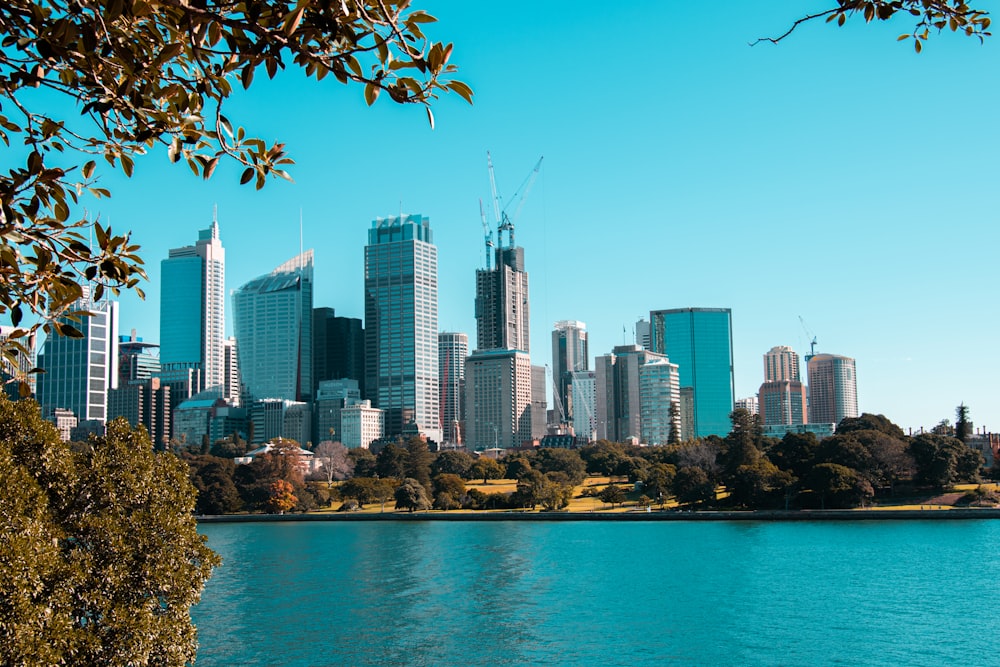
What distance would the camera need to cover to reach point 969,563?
231 feet

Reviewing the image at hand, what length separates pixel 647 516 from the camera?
116438 mm

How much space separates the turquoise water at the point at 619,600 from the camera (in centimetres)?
4400

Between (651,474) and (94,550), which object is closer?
(94,550)

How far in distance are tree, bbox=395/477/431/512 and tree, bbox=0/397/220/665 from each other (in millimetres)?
103361

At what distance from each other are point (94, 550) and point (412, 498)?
107768 millimetres

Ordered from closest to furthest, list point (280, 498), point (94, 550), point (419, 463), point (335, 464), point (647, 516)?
point (94, 550), point (647, 516), point (280, 498), point (419, 463), point (335, 464)

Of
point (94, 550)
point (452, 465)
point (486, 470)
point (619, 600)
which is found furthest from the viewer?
point (452, 465)

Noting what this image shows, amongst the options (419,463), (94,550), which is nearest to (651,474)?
(419,463)

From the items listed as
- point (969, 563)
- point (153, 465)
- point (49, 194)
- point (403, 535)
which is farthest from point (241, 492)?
point (49, 194)

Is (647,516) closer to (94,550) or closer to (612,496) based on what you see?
(612,496)

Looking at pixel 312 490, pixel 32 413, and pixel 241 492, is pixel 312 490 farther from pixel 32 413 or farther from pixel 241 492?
pixel 32 413

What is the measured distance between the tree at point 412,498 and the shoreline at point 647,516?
189 cm

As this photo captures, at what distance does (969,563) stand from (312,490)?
9941cm

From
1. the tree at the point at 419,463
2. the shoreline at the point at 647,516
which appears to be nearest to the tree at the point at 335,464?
the tree at the point at 419,463
